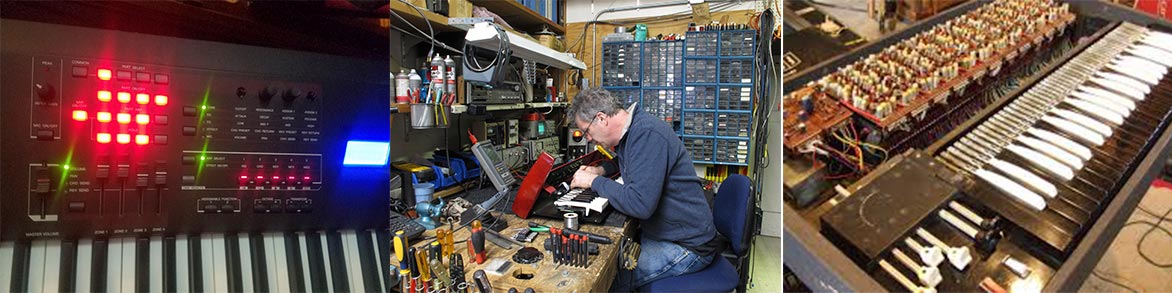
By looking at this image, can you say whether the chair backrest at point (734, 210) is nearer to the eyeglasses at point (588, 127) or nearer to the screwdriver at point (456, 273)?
the eyeglasses at point (588, 127)

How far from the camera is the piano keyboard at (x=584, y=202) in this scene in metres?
1.59

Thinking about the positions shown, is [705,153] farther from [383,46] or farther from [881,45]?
[383,46]

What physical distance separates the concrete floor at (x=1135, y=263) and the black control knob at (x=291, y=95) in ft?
4.58

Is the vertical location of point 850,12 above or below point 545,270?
above

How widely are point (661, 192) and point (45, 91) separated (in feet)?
4.70

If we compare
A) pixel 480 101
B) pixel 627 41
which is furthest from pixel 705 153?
pixel 480 101

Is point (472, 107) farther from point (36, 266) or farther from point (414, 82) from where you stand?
point (36, 266)

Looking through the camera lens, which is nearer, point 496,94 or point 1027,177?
point 1027,177

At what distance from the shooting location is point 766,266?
2.97m

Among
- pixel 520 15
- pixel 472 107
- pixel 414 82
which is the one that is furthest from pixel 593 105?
pixel 520 15

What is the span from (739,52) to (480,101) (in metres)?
1.71

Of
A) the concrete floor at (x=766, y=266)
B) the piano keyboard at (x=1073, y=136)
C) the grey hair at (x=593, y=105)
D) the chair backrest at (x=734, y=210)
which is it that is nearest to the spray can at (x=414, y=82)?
the grey hair at (x=593, y=105)

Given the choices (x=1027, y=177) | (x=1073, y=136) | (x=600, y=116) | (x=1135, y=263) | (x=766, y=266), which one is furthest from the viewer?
(x=766, y=266)

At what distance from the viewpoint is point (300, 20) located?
1.69ft
